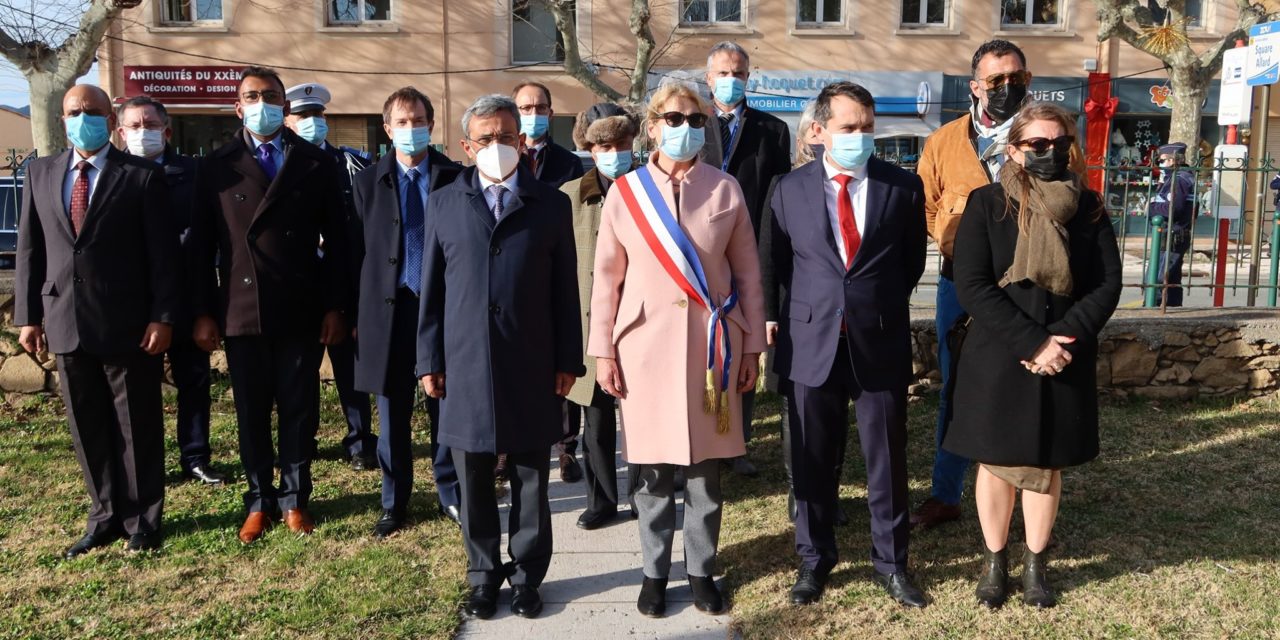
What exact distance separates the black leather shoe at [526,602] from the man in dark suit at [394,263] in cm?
82

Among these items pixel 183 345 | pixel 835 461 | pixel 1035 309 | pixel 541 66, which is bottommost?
pixel 835 461

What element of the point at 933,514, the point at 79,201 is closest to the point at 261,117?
the point at 79,201

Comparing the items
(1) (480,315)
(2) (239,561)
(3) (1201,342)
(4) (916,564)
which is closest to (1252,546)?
(4) (916,564)

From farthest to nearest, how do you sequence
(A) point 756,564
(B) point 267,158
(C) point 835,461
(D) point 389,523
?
1. (D) point 389,523
2. (B) point 267,158
3. (A) point 756,564
4. (C) point 835,461

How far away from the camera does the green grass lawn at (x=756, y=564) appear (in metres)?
3.75

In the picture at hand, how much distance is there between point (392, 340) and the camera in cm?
455

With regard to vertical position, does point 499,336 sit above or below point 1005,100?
below

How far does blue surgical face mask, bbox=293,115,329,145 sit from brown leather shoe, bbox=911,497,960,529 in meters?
3.75

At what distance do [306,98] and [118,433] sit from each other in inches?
87.3

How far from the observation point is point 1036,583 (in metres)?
3.90

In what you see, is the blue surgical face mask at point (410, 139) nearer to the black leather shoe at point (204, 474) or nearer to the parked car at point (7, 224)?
the black leather shoe at point (204, 474)

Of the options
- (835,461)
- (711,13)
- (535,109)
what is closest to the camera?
(835,461)

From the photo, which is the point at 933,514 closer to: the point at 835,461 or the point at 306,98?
the point at 835,461

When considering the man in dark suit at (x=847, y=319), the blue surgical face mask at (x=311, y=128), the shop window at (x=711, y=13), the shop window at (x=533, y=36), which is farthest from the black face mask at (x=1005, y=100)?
the shop window at (x=533, y=36)
